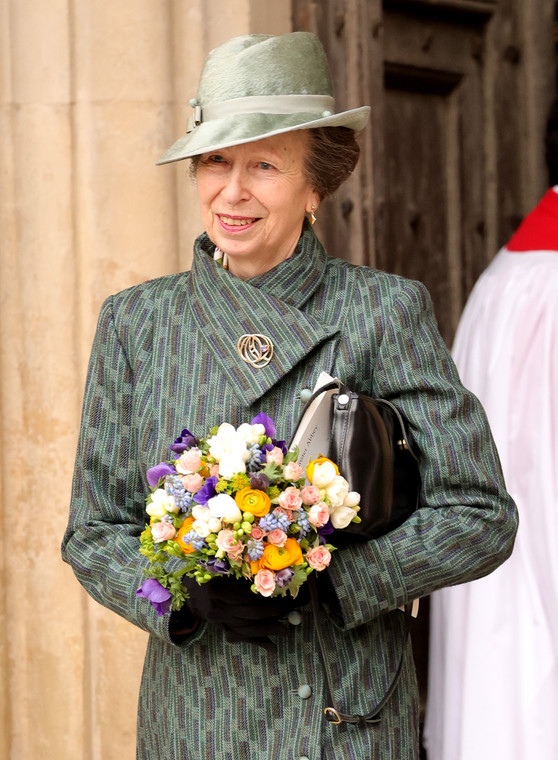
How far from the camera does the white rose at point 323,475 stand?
4.95 feet

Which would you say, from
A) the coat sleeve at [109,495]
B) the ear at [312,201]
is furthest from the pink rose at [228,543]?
the ear at [312,201]

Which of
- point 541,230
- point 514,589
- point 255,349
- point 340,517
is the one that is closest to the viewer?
point 340,517

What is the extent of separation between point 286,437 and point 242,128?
1.49 ft

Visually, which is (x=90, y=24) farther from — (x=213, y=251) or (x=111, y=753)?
(x=111, y=753)

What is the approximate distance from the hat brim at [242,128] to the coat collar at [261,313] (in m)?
0.19

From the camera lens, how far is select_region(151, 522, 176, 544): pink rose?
4.94 feet

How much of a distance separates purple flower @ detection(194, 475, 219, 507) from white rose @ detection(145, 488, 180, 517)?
0.12 ft

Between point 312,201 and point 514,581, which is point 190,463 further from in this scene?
point 514,581

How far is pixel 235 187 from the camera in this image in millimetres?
1786

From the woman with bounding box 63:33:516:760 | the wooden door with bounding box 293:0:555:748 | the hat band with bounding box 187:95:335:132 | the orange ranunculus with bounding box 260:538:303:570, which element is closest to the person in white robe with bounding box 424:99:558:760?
the wooden door with bounding box 293:0:555:748

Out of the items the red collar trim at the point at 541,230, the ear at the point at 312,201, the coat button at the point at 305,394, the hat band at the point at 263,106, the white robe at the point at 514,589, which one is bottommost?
the white robe at the point at 514,589

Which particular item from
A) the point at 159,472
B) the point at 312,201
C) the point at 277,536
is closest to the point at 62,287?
the point at 312,201

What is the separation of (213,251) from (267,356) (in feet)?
0.81

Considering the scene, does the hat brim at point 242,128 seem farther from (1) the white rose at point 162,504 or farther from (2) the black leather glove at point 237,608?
(2) the black leather glove at point 237,608
